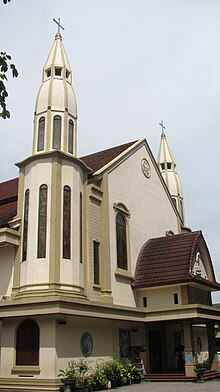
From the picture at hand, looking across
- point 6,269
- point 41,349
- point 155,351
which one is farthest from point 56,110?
point 155,351

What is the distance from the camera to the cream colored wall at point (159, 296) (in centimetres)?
2409

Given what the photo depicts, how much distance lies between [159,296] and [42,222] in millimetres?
8085

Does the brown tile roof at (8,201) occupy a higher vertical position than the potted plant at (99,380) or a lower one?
higher

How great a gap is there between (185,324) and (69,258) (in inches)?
273

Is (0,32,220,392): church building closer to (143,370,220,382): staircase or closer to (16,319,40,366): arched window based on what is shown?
(16,319,40,366): arched window

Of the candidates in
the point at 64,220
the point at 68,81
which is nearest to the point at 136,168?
the point at 68,81

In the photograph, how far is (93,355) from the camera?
20484mm

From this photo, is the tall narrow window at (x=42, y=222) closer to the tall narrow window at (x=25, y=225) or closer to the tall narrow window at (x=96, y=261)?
the tall narrow window at (x=25, y=225)

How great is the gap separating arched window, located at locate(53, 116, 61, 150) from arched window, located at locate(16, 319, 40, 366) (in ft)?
26.8

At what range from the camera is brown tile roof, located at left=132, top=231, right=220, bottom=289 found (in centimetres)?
2355

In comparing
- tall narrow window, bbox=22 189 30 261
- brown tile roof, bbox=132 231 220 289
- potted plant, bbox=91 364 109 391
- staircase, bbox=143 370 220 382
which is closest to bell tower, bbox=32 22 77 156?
tall narrow window, bbox=22 189 30 261

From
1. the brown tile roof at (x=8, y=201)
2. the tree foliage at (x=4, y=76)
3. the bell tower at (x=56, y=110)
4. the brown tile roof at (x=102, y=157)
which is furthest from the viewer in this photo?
the brown tile roof at (x=102, y=157)

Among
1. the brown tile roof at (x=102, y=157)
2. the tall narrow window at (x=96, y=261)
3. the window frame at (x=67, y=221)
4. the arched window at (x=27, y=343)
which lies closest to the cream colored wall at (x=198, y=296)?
the tall narrow window at (x=96, y=261)

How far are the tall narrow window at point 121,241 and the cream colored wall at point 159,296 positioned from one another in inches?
75.0
